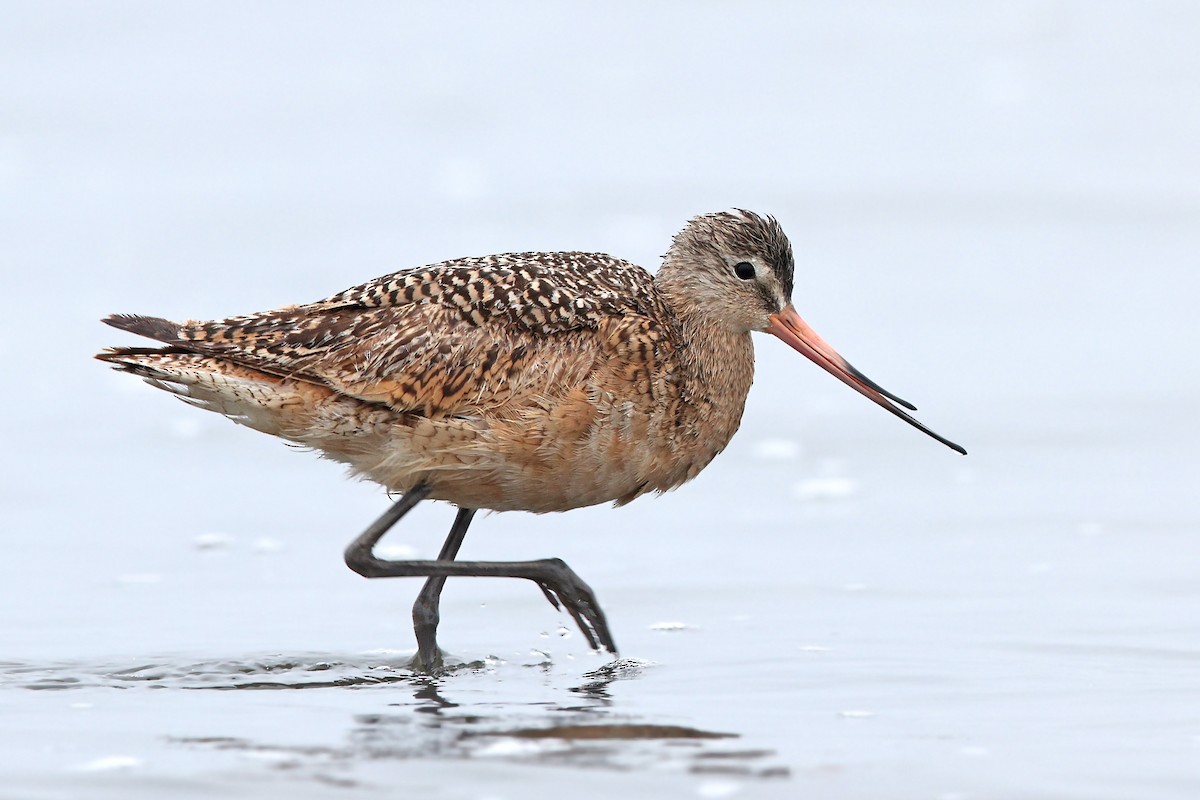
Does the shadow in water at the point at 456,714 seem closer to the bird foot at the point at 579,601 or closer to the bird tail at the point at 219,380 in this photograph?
the bird foot at the point at 579,601

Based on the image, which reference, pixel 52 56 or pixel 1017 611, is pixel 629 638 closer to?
pixel 1017 611

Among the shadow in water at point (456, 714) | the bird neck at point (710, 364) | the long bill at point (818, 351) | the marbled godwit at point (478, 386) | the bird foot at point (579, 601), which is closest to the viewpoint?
the shadow in water at point (456, 714)

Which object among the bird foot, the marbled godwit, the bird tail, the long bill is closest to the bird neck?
the marbled godwit

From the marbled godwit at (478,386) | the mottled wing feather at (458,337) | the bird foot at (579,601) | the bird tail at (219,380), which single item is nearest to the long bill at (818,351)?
the marbled godwit at (478,386)

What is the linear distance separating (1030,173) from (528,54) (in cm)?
548

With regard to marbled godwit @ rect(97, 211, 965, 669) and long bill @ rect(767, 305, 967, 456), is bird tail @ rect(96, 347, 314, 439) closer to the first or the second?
marbled godwit @ rect(97, 211, 965, 669)

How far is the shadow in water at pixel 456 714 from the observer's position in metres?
5.79

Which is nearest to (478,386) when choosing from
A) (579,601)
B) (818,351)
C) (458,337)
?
(458,337)

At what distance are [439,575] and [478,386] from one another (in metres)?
0.91

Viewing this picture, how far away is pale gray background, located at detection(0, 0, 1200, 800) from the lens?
616cm

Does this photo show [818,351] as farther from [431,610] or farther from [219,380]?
[219,380]

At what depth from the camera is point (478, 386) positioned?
7270 millimetres

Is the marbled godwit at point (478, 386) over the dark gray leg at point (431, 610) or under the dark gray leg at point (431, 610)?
over

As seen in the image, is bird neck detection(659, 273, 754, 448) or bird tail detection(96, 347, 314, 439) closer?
bird tail detection(96, 347, 314, 439)
